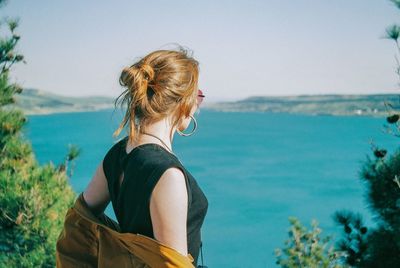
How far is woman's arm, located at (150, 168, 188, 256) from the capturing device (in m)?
0.79

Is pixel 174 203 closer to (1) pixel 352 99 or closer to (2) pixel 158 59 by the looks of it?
(2) pixel 158 59

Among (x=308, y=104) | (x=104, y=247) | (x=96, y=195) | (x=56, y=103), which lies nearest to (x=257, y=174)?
(x=96, y=195)

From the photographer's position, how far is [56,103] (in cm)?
8738

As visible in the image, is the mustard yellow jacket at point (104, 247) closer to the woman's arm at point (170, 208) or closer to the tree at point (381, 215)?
the woman's arm at point (170, 208)

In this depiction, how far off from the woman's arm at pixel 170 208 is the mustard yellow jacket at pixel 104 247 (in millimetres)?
19

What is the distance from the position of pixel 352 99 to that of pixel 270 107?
23.6 metres

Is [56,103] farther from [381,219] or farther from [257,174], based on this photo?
[381,219]

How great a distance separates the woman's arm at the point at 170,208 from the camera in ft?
2.58

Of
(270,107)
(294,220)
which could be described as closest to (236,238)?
(294,220)

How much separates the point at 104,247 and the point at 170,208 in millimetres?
227

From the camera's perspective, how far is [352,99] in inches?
2717

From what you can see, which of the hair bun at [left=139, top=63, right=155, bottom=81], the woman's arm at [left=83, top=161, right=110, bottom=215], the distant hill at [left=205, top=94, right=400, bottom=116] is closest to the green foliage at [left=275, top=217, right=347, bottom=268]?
the woman's arm at [left=83, top=161, right=110, bottom=215]

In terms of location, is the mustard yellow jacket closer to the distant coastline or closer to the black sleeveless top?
the black sleeveless top

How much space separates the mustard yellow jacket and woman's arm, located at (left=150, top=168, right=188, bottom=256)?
19mm
